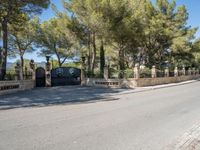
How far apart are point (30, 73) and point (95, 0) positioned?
8.72 meters

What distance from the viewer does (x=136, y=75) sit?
3066 cm

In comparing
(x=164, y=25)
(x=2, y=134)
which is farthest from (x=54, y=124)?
(x=164, y=25)

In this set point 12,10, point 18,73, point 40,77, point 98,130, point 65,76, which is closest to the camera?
point 98,130

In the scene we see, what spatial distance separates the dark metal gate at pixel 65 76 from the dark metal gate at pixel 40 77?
1004 millimetres

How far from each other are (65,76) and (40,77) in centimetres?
256

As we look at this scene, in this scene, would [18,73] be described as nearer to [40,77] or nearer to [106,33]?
[40,77]

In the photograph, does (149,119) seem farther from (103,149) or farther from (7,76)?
(7,76)

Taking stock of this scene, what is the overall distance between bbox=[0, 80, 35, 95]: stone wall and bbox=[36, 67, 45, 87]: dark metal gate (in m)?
0.99

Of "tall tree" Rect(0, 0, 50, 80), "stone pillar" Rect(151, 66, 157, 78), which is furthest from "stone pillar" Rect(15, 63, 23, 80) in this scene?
"stone pillar" Rect(151, 66, 157, 78)

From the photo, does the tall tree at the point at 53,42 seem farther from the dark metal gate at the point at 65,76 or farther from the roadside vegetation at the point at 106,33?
the dark metal gate at the point at 65,76

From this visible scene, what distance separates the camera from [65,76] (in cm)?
3045

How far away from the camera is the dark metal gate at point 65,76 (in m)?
29.8

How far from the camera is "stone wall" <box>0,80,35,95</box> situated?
872 inches

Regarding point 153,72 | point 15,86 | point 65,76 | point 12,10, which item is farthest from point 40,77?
point 153,72
